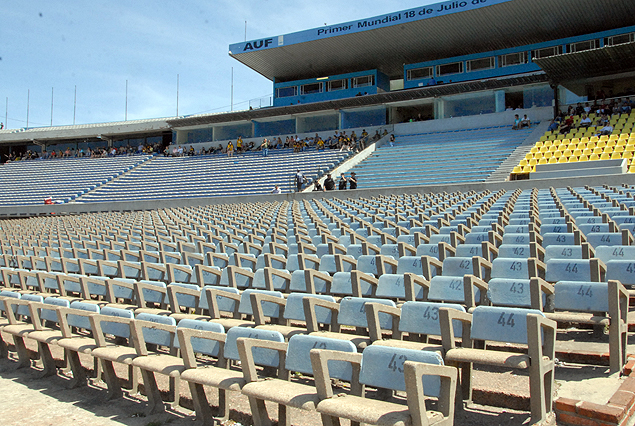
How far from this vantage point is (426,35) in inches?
1308

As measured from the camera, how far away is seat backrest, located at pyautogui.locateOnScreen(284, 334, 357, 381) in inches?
133

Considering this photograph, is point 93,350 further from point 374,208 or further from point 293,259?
point 374,208

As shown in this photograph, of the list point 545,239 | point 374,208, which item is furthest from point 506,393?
point 374,208

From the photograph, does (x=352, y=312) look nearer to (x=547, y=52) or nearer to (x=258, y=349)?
(x=258, y=349)

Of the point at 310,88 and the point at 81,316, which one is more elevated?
the point at 310,88

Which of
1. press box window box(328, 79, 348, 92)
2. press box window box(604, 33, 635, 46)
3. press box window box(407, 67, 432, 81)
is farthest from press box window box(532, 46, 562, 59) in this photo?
press box window box(328, 79, 348, 92)

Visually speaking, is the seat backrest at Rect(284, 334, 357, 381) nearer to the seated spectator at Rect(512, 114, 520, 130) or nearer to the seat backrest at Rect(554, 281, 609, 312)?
the seat backrest at Rect(554, 281, 609, 312)

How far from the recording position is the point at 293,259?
24.1 feet

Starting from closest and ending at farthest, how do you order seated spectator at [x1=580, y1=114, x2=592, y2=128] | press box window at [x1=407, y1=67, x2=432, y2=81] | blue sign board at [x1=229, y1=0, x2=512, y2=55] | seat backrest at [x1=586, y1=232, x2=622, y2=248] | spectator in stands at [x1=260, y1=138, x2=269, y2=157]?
seat backrest at [x1=586, y1=232, x2=622, y2=248] < seated spectator at [x1=580, y1=114, x2=592, y2=128] < blue sign board at [x1=229, y1=0, x2=512, y2=55] < spectator in stands at [x1=260, y1=138, x2=269, y2=157] < press box window at [x1=407, y1=67, x2=432, y2=81]

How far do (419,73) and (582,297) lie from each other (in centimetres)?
3500

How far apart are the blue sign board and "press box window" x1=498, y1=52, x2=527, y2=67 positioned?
229 inches

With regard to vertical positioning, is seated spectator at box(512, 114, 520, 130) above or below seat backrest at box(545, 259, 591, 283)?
above

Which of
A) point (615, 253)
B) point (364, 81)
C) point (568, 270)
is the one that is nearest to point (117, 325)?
point (568, 270)

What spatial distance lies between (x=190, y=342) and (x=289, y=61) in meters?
37.0
